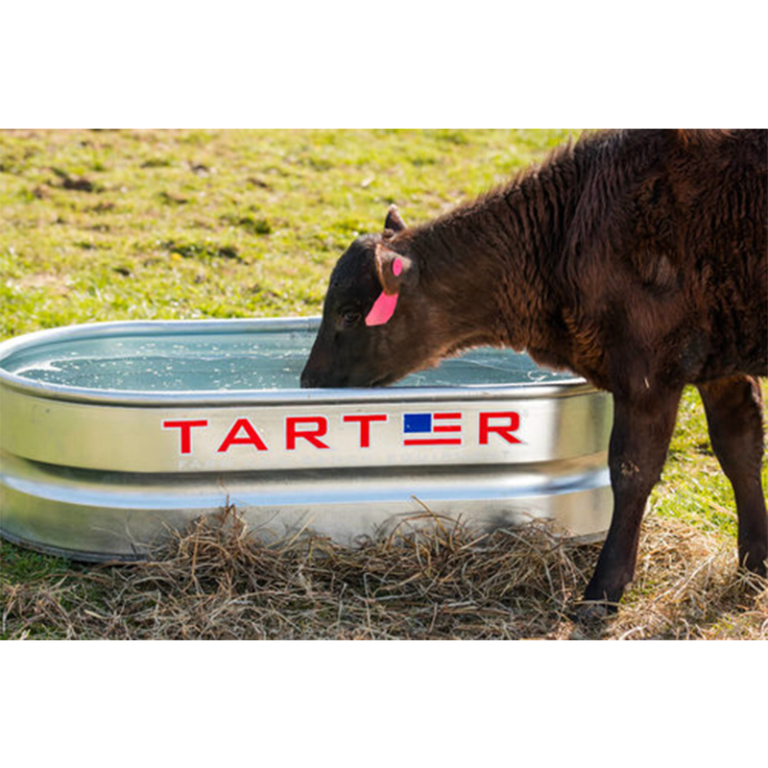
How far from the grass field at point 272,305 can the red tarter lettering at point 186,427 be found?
417 millimetres

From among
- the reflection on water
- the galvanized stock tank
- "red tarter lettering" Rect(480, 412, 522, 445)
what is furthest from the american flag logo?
the reflection on water

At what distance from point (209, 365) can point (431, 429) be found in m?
1.80

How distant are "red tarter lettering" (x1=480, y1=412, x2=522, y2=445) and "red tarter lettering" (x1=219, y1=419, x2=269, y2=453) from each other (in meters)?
1.02

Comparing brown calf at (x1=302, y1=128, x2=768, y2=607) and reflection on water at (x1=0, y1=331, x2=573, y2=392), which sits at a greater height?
brown calf at (x1=302, y1=128, x2=768, y2=607)

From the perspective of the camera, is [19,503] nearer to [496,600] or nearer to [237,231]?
[496,600]

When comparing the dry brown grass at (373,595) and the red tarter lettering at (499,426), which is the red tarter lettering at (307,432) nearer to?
the dry brown grass at (373,595)

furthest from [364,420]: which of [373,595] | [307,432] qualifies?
[373,595]

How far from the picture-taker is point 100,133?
1266 cm

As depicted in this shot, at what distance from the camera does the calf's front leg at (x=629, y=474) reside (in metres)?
4.93

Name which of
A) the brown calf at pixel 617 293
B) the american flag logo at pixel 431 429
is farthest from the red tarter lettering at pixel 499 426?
the brown calf at pixel 617 293

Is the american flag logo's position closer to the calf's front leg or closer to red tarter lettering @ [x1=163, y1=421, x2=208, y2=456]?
the calf's front leg

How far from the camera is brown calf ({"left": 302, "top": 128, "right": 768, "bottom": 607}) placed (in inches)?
188

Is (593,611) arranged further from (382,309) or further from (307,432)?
(382,309)

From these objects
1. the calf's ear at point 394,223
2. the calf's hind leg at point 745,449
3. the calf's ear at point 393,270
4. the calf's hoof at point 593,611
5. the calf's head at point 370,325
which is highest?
the calf's ear at point 394,223
